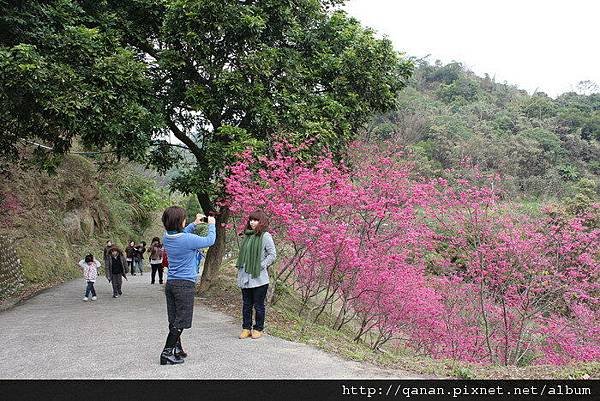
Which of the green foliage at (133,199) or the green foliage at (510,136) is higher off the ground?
the green foliage at (510,136)

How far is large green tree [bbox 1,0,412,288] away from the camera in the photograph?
961 centimetres

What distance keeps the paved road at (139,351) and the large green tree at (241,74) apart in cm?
318

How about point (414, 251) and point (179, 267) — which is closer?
point (179, 267)

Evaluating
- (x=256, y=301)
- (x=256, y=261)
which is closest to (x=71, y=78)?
(x=256, y=261)

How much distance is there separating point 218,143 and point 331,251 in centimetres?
321

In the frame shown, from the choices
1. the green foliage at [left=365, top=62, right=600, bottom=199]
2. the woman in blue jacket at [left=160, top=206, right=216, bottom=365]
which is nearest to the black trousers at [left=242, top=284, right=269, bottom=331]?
the woman in blue jacket at [left=160, top=206, right=216, bottom=365]

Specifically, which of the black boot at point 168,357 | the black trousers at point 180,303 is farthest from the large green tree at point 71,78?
the black boot at point 168,357

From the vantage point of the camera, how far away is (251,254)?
6.20 metres

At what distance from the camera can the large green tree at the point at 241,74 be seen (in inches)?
378

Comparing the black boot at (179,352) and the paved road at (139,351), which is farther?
the black boot at (179,352)

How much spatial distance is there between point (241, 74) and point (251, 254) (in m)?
4.83

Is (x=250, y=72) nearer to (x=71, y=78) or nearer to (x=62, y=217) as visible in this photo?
(x=71, y=78)

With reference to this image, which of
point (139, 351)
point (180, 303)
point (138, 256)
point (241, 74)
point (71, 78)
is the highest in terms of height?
point (241, 74)

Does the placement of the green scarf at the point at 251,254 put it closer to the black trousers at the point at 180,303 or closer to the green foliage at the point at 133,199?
the black trousers at the point at 180,303
